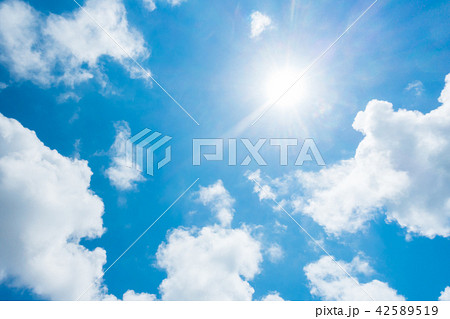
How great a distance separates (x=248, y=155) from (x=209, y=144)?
2350 mm

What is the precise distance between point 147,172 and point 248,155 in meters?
6.03
